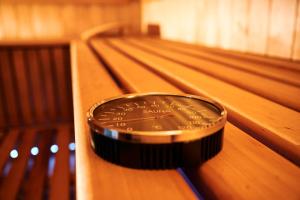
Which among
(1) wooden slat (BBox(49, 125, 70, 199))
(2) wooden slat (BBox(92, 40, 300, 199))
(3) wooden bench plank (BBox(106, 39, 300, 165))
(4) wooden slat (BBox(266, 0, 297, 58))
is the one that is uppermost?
(4) wooden slat (BBox(266, 0, 297, 58))

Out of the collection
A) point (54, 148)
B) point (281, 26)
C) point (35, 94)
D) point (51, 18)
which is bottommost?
point (54, 148)

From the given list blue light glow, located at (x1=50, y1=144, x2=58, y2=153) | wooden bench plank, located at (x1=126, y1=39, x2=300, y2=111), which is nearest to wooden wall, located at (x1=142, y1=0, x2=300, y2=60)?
wooden bench plank, located at (x1=126, y1=39, x2=300, y2=111)

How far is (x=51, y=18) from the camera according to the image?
453 centimetres

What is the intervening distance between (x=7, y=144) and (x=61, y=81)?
36.2 inches

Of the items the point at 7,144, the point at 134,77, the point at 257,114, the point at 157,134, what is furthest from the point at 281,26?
the point at 7,144

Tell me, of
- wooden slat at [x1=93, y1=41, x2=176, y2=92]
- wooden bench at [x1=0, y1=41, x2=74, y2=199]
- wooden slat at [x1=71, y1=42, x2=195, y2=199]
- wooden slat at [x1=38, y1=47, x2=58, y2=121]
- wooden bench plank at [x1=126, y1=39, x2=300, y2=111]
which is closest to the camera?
wooden slat at [x1=71, y1=42, x2=195, y2=199]

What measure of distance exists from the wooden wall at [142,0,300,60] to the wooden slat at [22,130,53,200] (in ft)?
5.10

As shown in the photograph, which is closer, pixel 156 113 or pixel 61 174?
pixel 156 113

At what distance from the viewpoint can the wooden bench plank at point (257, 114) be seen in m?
0.49

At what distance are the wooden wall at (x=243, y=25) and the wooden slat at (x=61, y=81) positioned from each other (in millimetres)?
1296

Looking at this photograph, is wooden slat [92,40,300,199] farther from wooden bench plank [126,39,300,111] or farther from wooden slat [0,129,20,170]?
wooden slat [0,129,20,170]

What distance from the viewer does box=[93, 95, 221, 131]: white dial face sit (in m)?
0.45

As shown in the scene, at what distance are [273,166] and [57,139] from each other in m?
2.42

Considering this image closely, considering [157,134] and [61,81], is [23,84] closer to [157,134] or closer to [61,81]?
[61,81]
